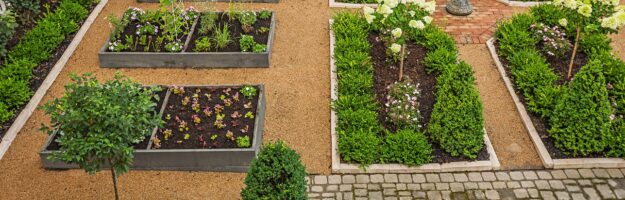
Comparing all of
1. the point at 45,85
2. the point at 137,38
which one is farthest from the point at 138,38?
Result: the point at 45,85

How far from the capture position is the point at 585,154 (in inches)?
352

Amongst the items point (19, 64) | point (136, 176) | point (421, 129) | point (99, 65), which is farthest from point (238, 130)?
point (19, 64)

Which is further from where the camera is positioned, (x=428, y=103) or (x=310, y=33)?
(x=310, y=33)

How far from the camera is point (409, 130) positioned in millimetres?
9156

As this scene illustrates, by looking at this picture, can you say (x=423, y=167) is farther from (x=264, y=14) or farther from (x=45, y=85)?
(x=45, y=85)

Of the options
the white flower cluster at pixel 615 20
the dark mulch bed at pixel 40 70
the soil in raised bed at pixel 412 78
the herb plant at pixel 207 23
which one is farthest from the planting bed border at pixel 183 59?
the white flower cluster at pixel 615 20

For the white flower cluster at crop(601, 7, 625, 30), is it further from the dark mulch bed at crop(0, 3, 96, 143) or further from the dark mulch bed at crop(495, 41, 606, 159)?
the dark mulch bed at crop(0, 3, 96, 143)

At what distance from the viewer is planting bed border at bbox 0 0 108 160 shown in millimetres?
9531

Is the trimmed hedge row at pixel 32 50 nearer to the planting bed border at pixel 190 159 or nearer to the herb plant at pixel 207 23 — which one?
the planting bed border at pixel 190 159

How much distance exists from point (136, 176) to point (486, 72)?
6692 mm

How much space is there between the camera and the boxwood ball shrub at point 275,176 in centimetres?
657

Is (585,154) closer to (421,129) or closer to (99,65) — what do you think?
(421,129)

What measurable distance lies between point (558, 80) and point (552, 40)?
45.6 inches

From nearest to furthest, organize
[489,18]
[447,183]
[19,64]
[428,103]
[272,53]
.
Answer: [447,183] → [428,103] → [19,64] → [272,53] → [489,18]
